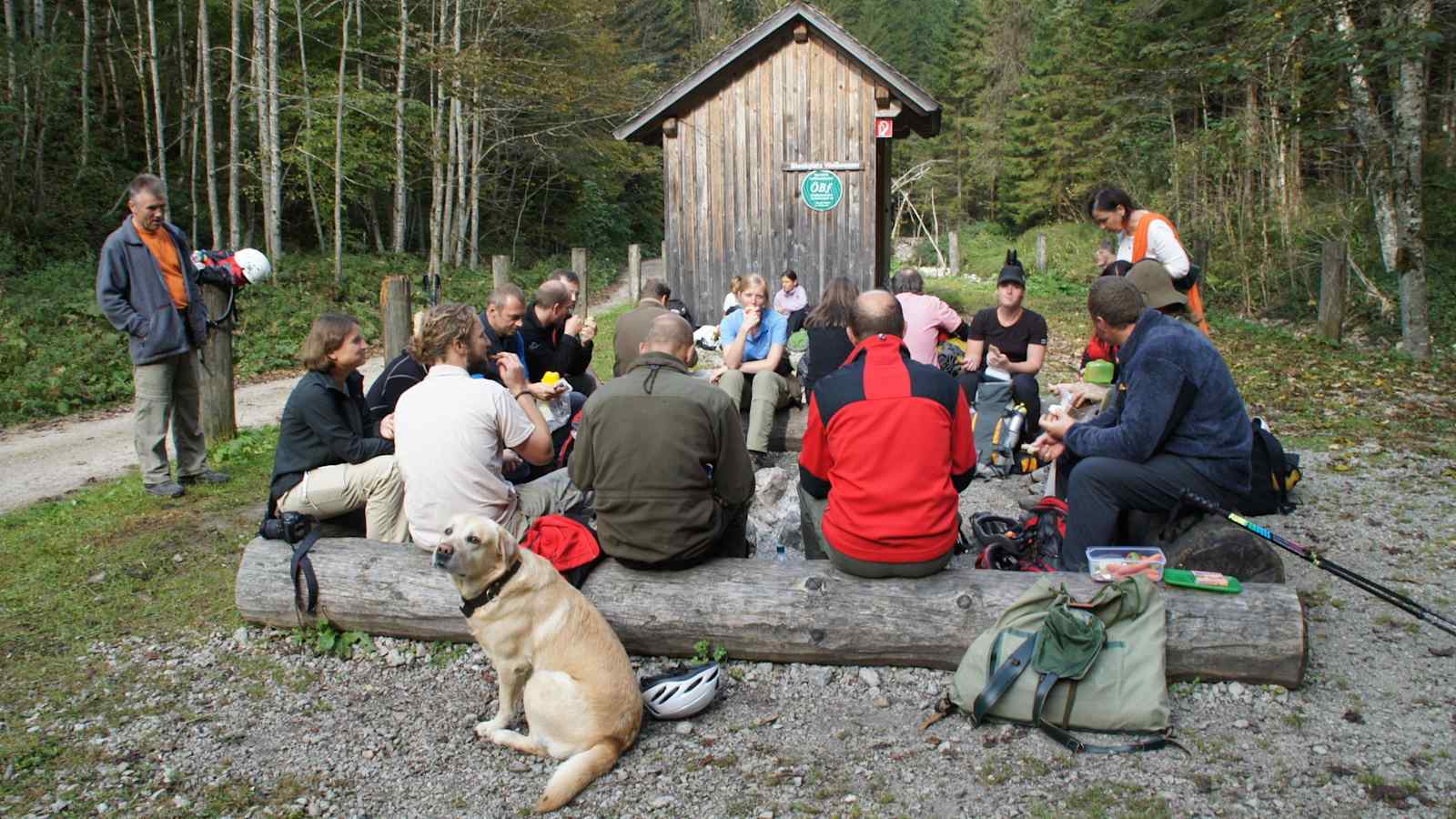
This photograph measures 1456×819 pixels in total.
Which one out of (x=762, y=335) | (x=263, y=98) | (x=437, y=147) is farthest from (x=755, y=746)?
(x=437, y=147)

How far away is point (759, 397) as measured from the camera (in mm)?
7773

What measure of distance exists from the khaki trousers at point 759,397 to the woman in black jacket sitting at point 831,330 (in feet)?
1.35

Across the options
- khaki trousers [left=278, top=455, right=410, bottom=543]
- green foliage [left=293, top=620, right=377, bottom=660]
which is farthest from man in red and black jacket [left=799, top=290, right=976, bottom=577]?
green foliage [left=293, top=620, right=377, bottom=660]

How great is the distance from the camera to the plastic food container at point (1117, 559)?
4199mm

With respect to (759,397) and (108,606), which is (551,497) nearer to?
(108,606)

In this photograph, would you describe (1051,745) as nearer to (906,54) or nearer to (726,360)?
(726,360)

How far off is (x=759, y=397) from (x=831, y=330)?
32.9 inches

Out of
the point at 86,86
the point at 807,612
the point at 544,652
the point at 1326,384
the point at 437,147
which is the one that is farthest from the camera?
the point at 437,147

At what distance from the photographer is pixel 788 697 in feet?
13.7

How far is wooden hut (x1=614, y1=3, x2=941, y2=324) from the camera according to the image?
12758 mm

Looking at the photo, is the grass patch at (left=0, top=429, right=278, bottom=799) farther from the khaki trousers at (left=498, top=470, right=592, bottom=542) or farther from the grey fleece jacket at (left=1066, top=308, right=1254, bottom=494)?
the grey fleece jacket at (left=1066, top=308, right=1254, bottom=494)

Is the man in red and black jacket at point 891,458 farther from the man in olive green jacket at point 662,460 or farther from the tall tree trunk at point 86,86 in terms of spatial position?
the tall tree trunk at point 86,86

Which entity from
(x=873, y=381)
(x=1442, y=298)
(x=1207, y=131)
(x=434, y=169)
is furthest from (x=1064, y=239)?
(x=873, y=381)

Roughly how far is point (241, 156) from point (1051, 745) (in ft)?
76.4
